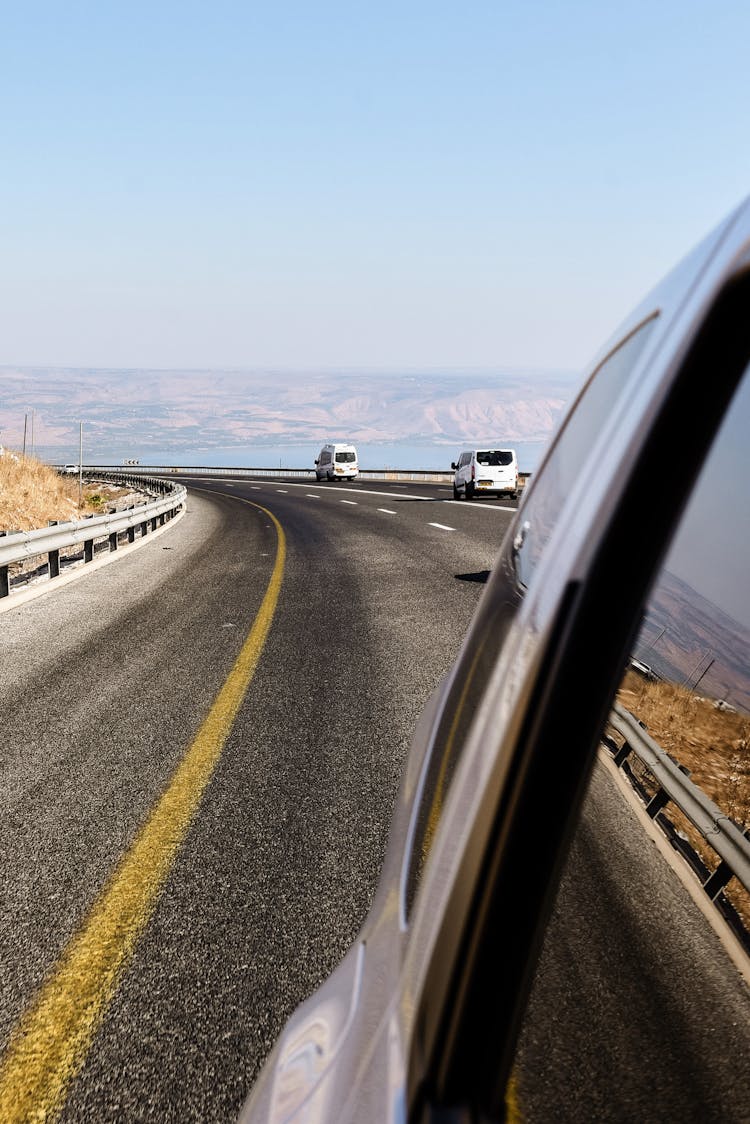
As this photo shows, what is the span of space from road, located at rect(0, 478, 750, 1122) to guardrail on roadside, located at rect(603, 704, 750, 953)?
4 centimetres

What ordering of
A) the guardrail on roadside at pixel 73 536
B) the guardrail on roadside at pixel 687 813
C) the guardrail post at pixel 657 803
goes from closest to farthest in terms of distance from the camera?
the guardrail on roadside at pixel 687 813
the guardrail post at pixel 657 803
the guardrail on roadside at pixel 73 536

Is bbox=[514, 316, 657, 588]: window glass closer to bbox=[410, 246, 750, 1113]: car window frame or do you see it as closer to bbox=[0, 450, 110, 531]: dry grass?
bbox=[410, 246, 750, 1113]: car window frame

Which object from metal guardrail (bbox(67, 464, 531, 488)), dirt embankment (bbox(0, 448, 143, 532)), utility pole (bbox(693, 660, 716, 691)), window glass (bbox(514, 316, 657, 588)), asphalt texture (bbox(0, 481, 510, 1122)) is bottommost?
metal guardrail (bbox(67, 464, 531, 488))

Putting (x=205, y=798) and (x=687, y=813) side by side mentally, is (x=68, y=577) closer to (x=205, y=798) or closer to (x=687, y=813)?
(x=205, y=798)

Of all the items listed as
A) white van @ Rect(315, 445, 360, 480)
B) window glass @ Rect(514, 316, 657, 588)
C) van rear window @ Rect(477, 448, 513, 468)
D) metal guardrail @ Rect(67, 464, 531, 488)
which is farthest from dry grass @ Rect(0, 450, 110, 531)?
white van @ Rect(315, 445, 360, 480)

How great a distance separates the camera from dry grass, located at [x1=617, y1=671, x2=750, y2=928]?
114cm

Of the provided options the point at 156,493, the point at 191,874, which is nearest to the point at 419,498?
the point at 156,493

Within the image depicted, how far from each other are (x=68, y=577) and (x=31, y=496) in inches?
511

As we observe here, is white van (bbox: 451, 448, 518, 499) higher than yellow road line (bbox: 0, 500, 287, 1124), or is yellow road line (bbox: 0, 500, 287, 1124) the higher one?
yellow road line (bbox: 0, 500, 287, 1124)

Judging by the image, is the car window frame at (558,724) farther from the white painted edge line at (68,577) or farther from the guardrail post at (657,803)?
the white painted edge line at (68,577)

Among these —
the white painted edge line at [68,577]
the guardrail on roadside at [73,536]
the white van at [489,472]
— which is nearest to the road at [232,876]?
the white painted edge line at [68,577]

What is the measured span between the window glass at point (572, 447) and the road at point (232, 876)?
0.41 meters

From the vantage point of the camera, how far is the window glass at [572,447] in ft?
4.31

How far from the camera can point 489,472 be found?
3253cm
